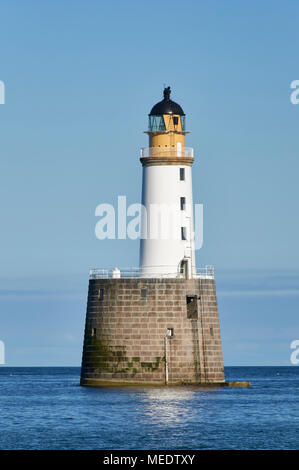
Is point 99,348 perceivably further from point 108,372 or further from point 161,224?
point 161,224

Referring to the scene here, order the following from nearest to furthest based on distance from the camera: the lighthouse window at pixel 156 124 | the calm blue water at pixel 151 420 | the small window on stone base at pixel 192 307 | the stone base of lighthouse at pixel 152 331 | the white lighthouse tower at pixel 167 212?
the calm blue water at pixel 151 420
the stone base of lighthouse at pixel 152 331
the small window on stone base at pixel 192 307
the white lighthouse tower at pixel 167 212
the lighthouse window at pixel 156 124

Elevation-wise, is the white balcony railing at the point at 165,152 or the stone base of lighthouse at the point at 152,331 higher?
the white balcony railing at the point at 165,152

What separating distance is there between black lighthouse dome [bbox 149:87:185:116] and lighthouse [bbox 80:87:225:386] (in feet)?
0.19

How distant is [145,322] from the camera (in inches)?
2645

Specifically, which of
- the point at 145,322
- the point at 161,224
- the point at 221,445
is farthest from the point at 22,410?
the point at 221,445

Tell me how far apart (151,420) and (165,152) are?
65.5 ft

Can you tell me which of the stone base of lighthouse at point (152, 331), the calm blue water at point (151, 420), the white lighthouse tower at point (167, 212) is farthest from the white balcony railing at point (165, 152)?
the calm blue water at point (151, 420)

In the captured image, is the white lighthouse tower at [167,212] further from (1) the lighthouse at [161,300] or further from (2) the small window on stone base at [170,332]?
(2) the small window on stone base at [170,332]

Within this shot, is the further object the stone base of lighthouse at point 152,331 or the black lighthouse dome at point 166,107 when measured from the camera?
the black lighthouse dome at point 166,107

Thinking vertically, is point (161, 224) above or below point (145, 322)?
above

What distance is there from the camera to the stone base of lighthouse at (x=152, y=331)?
221 feet

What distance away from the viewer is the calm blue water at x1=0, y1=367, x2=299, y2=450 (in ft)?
159

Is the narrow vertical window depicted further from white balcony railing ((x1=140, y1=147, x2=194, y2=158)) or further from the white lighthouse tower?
white balcony railing ((x1=140, y1=147, x2=194, y2=158))

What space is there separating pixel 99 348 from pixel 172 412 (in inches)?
500
